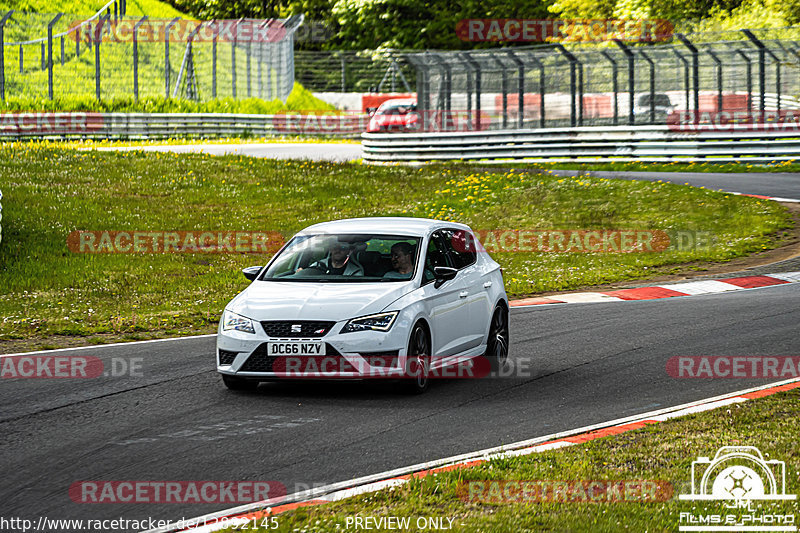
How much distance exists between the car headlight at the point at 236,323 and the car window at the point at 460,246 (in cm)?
219

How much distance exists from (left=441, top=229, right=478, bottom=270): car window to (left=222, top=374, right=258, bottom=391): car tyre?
2.23 metres

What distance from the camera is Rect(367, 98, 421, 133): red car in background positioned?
37.6m

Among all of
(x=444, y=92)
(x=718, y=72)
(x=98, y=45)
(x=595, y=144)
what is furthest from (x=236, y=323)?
(x=98, y=45)

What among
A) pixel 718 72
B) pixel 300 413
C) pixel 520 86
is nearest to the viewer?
pixel 300 413

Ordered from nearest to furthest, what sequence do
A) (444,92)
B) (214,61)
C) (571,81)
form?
(571,81) → (444,92) → (214,61)


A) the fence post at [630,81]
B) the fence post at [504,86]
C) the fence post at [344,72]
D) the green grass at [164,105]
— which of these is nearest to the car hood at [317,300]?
the fence post at [630,81]

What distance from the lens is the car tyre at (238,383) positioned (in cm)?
944

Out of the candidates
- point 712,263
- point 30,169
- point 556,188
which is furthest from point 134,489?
point 30,169

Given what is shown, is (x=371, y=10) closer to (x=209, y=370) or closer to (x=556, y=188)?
(x=556, y=188)

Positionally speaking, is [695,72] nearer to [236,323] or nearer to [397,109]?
[397,109]

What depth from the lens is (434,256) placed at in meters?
10.4

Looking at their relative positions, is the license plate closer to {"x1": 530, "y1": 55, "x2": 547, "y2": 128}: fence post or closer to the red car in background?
{"x1": 530, "y1": 55, "x2": 547, "y2": 128}: fence post

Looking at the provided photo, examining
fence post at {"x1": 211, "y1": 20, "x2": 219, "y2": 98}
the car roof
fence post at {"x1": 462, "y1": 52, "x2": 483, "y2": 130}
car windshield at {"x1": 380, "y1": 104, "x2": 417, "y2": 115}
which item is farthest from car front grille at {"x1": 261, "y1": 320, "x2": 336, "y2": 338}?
fence post at {"x1": 211, "y1": 20, "x2": 219, "y2": 98}

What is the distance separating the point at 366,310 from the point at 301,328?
1.76 feet
